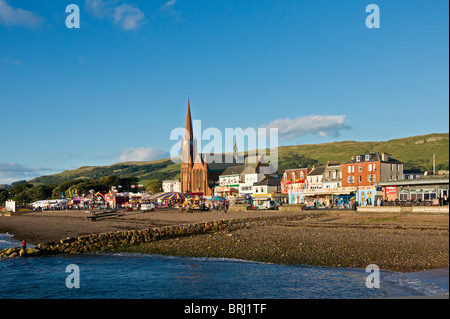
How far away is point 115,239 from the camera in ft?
123

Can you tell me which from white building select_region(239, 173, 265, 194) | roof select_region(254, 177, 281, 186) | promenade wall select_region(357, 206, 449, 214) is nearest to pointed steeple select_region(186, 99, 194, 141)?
white building select_region(239, 173, 265, 194)

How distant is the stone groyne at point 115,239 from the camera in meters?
32.4

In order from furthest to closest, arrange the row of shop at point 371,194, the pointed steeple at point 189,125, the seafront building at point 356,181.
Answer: the pointed steeple at point 189,125, the seafront building at point 356,181, the row of shop at point 371,194

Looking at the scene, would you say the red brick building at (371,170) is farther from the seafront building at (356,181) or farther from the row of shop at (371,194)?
the row of shop at (371,194)

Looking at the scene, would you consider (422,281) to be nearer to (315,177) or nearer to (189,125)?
(315,177)

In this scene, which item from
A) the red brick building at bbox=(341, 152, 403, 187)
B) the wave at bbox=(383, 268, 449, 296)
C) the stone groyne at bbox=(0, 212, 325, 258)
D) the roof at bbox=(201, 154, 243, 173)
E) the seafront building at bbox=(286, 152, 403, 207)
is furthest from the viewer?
the roof at bbox=(201, 154, 243, 173)

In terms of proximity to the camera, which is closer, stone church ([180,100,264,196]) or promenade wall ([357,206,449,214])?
promenade wall ([357,206,449,214])

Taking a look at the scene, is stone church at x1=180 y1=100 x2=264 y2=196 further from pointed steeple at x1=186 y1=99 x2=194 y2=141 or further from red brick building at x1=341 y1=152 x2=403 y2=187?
red brick building at x1=341 y1=152 x2=403 y2=187

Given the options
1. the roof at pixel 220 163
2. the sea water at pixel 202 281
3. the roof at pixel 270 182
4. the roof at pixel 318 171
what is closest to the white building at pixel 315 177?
the roof at pixel 318 171

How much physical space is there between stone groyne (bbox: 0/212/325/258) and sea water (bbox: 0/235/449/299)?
14.4 ft

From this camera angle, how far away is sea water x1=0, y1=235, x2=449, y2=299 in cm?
1833

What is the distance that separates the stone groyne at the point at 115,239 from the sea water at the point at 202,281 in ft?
14.4
